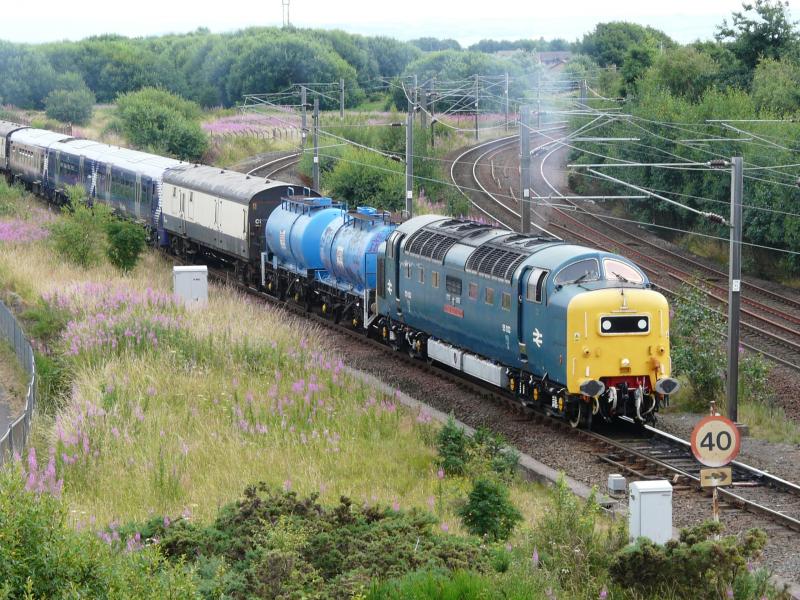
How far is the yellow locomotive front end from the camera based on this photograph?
20125 millimetres

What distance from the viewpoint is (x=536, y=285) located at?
21.2m

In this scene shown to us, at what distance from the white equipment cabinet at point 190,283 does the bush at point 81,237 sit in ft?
25.4

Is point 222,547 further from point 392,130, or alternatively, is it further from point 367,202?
point 392,130

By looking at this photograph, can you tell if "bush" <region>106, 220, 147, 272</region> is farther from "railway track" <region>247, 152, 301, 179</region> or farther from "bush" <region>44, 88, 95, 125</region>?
"bush" <region>44, 88, 95, 125</region>

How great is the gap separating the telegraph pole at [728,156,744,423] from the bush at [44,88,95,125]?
8458 centimetres

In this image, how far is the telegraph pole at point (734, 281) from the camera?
2084cm

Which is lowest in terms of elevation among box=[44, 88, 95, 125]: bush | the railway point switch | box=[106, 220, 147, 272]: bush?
the railway point switch

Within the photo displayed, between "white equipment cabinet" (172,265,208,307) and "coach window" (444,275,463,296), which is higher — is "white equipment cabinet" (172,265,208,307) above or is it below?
below

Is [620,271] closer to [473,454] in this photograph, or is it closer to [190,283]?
[473,454]

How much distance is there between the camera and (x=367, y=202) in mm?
55094

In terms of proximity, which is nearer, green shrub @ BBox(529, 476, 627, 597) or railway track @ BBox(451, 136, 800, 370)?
green shrub @ BBox(529, 476, 627, 597)

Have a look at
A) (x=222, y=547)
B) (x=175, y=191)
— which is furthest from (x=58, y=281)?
(x=222, y=547)

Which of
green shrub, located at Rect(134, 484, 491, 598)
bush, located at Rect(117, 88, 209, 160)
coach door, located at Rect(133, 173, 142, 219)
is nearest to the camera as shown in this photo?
green shrub, located at Rect(134, 484, 491, 598)

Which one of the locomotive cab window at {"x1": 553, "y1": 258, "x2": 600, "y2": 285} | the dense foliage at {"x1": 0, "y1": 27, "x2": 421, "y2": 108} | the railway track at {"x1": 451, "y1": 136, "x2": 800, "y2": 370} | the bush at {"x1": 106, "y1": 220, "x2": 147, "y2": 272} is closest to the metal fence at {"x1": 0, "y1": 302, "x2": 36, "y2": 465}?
the bush at {"x1": 106, "y1": 220, "x2": 147, "y2": 272}
